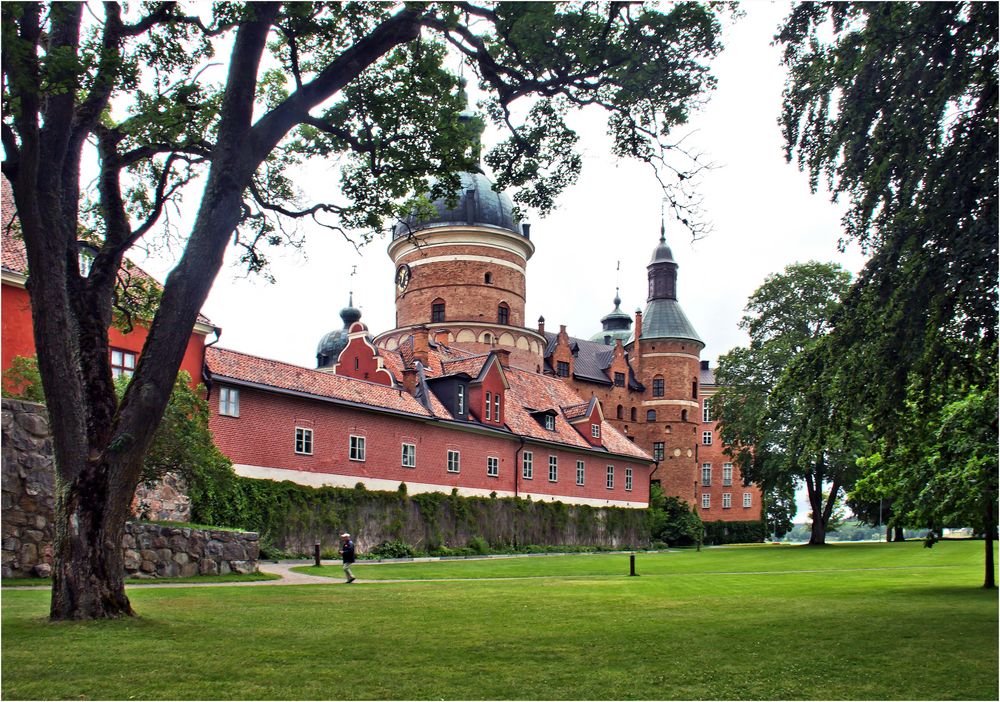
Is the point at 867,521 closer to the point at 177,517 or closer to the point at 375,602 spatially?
the point at 177,517

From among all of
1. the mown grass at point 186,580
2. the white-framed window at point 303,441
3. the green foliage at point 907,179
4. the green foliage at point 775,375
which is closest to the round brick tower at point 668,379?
the green foliage at point 775,375

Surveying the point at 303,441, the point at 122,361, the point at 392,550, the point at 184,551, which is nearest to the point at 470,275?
the point at 392,550

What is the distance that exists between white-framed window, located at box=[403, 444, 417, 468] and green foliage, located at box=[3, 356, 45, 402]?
16.8m

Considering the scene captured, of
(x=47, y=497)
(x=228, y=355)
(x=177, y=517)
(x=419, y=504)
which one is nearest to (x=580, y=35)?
(x=47, y=497)

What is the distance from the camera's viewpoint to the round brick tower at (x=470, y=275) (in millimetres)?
61500

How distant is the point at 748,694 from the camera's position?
7.43m

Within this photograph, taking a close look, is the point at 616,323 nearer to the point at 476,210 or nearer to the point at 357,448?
the point at 476,210

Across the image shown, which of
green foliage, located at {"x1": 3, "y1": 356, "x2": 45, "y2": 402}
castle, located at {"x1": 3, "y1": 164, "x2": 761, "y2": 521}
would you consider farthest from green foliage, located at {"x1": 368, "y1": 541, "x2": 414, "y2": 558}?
green foliage, located at {"x1": 3, "y1": 356, "x2": 45, "y2": 402}

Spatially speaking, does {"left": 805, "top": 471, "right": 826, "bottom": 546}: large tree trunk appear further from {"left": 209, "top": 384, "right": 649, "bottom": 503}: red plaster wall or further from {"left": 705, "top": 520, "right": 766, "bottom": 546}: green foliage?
{"left": 209, "top": 384, "right": 649, "bottom": 503}: red plaster wall

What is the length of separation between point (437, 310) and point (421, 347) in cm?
1793

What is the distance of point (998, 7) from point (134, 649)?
10.7 m

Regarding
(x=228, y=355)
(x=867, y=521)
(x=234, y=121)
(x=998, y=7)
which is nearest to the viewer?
(x=998, y=7)

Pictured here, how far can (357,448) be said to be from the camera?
119ft

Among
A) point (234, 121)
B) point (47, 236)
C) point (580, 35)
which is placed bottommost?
point (47, 236)
